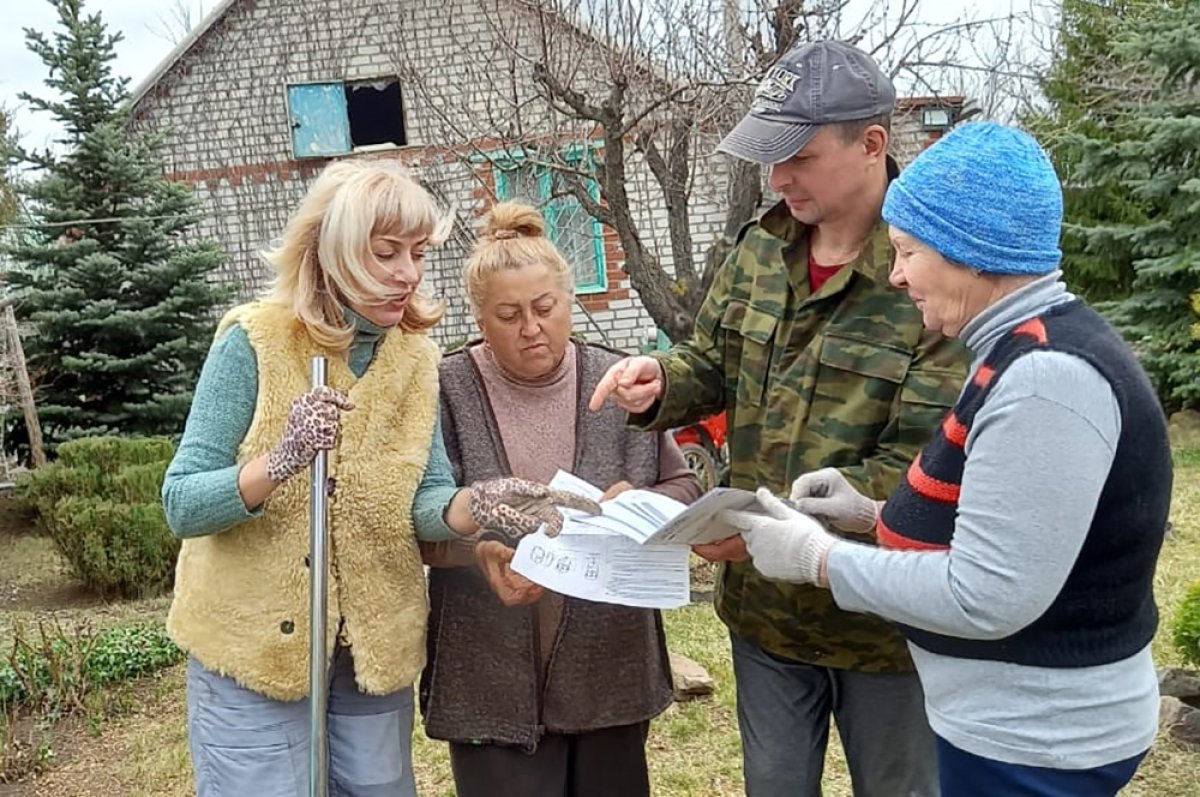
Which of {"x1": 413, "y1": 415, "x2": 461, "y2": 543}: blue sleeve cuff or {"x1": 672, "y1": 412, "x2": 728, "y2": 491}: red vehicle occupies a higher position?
{"x1": 413, "y1": 415, "x2": 461, "y2": 543}: blue sleeve cuff

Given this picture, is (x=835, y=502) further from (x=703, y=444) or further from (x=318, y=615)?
(x=703, y=444)

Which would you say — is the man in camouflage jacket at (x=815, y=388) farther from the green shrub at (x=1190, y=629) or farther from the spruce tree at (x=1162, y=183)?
the spruce tree at (x=1162, y=183)

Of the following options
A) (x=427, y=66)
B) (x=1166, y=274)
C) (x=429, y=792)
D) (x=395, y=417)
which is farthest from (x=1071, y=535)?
(x=1166, y=274)

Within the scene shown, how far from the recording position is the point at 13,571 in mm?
7879

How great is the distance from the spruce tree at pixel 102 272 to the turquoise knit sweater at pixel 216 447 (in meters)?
7.68

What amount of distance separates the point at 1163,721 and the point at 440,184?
5.04 metres

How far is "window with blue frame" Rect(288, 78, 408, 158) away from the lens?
1155 centimetres

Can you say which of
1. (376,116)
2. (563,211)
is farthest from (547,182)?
(376,116)

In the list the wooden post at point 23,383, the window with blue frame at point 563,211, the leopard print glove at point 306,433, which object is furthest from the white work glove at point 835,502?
the wooden post at point 23,383

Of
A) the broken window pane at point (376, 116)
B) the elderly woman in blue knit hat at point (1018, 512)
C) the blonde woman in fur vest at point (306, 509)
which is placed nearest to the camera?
the elderly woman in blue knit hat at point (1018, 512)

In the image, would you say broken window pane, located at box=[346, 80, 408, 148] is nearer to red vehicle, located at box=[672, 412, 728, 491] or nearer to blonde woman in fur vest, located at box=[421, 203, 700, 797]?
red vehicle, located at box=[672, 412, 728, 491]

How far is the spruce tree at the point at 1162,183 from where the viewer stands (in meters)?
10.4

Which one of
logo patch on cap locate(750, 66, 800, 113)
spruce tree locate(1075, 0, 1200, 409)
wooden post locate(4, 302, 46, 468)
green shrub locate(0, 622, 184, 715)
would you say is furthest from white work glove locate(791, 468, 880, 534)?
spruce tree locate(1075, 0, 1200, 409)

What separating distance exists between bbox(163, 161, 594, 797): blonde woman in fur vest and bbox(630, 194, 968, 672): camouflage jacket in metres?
0.47
